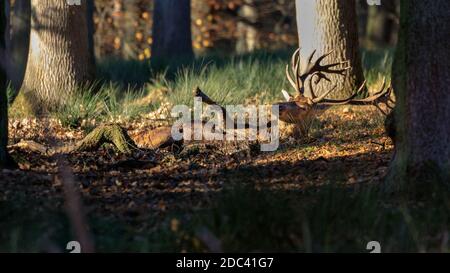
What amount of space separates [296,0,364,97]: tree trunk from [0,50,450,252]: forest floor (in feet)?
3.12

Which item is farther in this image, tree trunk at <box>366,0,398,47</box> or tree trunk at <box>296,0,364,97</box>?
tree trunk at <box>366,0,398,47</box>

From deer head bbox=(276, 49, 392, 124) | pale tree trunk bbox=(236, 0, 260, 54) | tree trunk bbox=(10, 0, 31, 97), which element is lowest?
pale tree trunk bbox=(236, 0, 260, 54)

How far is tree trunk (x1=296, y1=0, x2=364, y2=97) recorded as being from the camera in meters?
12.0

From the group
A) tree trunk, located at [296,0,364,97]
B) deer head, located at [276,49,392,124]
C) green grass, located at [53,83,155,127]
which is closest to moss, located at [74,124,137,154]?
green grass, located at [53,83,155,127]

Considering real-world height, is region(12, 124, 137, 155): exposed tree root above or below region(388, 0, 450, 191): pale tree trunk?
below

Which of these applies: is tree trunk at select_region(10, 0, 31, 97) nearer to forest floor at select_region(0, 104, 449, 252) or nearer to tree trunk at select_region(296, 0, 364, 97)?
forest floor at select_region(0, 104, 449, 252)

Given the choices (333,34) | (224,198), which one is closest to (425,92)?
(224,198)

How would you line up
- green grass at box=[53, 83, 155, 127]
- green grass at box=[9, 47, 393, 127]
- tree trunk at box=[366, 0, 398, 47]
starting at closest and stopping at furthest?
green grass at box=[53, 83, 155, 127], green grass at box=[9, 47, 393, 127], tree trunk at box=[366, 0, 398, 47]

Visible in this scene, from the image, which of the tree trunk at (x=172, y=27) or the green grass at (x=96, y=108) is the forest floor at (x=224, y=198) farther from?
the tree trunk at (x=172, y=27)

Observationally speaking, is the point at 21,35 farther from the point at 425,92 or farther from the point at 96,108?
the point at 425,92

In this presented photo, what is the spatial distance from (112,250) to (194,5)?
2132 cm

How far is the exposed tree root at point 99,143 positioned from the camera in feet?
32.3

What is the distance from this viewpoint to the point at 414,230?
6.64m

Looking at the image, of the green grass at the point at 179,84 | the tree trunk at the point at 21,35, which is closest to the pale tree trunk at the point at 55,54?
the green grass at the point at 179,84
